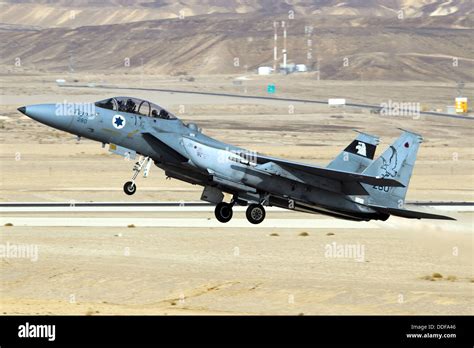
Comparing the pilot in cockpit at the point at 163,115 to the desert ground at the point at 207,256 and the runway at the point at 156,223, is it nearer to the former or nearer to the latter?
the desert ground at the point at 207,256

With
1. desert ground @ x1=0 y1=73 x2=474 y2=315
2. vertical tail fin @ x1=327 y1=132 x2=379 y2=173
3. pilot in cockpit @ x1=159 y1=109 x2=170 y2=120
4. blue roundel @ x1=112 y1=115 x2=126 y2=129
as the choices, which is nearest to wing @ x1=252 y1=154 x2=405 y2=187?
vertical tail fin @ x1=327 y1=132 x2=379 y2=173

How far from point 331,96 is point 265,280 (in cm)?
13024

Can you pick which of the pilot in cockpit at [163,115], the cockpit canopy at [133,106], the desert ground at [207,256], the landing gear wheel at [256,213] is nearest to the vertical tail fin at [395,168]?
the landing gear wheel at [256,213]

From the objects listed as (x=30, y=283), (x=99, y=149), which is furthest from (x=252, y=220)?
(x=99, y=149)

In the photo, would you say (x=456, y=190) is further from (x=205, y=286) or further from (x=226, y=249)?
(x=205, y=286)

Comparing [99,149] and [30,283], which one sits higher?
[99,149]

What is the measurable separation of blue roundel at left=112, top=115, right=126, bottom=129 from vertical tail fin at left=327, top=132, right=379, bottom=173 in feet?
28.8

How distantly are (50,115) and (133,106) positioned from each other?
3246mm

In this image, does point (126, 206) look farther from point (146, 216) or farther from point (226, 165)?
point (226, 165)

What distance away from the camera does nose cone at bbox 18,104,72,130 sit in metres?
35.2

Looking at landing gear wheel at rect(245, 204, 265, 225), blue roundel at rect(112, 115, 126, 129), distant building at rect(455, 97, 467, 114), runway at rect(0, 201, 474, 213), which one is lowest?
runway at rect(0, 201, 474, 213)

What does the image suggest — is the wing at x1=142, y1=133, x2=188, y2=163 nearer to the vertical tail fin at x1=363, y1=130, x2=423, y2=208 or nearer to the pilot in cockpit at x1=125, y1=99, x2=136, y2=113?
the pilot in cockpit at x1=125, y1=99, x2=136, y2=113

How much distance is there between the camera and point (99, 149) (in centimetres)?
9675

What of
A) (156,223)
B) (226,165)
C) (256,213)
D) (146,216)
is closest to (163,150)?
(226,165)
